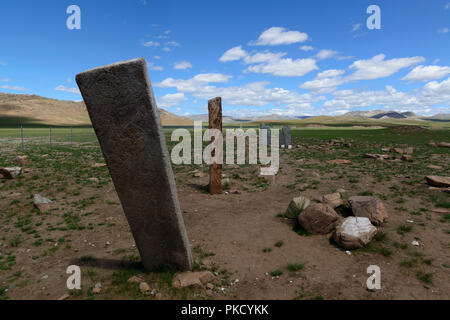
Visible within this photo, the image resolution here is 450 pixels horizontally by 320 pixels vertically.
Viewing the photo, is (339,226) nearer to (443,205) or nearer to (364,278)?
(364,278)

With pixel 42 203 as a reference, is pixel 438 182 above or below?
above

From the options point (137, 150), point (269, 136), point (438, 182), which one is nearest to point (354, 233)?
point (137, 150)

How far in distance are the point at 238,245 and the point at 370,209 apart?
11.8ft

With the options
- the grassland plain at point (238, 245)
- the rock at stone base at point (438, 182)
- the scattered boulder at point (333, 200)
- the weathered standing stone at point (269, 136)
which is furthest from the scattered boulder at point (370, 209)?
the weathered standing stone at point (269, 136)

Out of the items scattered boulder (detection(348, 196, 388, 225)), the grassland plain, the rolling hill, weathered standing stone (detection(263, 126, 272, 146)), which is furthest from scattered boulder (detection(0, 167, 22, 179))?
the rolling hill

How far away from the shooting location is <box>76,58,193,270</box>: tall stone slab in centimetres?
384

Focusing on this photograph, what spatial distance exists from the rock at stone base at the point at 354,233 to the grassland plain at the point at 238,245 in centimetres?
19

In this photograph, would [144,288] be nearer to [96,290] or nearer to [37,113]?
[96,290]

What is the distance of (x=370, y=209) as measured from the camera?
660 centimetres

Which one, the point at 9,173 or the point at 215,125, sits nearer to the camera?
the point at 215,125

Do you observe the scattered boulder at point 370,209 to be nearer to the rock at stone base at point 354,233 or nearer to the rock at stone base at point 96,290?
the rock at stone base at point 354,233

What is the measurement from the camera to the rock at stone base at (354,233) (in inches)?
220
